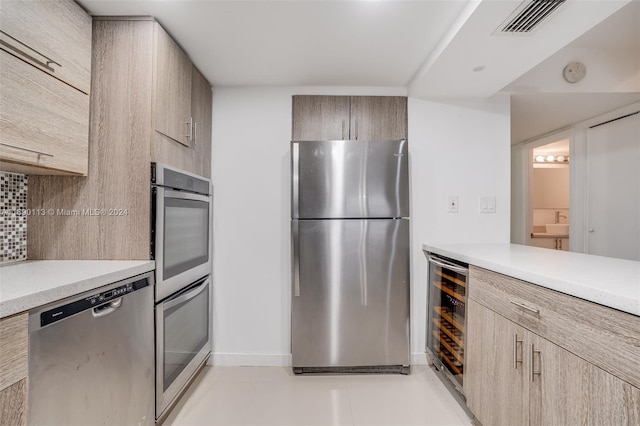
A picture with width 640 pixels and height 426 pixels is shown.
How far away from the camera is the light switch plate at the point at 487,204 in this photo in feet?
8.20

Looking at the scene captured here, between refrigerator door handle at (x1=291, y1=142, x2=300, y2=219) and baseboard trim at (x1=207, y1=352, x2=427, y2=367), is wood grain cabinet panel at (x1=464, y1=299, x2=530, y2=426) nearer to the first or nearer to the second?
baseboard trim at (x1=207, y1=352, x2=427, y2=367)

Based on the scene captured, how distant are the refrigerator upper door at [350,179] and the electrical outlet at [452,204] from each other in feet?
1.63

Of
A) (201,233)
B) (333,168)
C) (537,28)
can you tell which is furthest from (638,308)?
(201,233)

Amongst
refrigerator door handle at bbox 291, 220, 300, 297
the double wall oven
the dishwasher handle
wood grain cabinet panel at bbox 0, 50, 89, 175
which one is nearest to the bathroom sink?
refrigerator door handle at bbox 291, 220, 300, 297

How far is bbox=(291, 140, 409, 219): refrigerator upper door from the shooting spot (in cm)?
220

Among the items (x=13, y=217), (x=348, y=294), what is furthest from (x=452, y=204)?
(x=13, y=217)

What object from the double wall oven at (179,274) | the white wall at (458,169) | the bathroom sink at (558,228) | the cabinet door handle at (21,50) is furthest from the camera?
the bathroom sink at (558,228)

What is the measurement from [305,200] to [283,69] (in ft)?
3.10

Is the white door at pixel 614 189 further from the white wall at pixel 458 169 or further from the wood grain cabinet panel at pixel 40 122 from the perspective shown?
the wood grain cabinet panel at pixel 40 122

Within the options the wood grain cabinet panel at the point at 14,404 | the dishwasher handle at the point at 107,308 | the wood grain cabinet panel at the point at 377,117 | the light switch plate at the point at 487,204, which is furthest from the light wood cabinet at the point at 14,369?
the light switch plate at the point at 487,204

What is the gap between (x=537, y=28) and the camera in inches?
58.6

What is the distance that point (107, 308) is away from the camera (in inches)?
49.6

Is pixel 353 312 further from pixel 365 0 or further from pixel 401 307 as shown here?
pixel 365 0

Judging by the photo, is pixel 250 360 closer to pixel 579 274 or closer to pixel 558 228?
pixel 579 274
